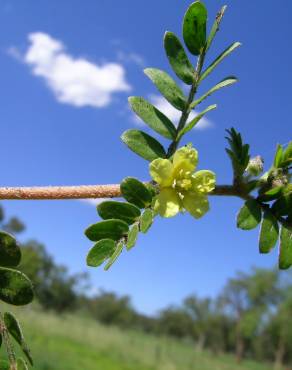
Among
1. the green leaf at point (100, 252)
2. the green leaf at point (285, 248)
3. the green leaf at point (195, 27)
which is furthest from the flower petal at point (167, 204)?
the green leaf at point (195, 27)

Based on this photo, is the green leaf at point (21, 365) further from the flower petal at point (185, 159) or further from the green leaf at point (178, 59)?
the green leaf at point (178, 59)

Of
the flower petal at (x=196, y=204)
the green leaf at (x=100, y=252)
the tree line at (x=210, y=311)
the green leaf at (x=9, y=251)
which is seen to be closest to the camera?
the green leaf at (x=9, y=251)

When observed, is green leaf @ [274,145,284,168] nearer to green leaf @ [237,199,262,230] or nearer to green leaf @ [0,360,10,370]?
green leaf @ [237,199,262,230]

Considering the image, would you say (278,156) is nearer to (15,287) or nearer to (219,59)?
(219,59)

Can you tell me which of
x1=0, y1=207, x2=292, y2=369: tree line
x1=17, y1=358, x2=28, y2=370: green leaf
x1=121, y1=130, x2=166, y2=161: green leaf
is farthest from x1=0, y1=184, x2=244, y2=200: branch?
x1=0, y1=207, x2=292, y2=369: tree line

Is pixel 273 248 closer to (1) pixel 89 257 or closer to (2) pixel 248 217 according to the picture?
(2) pixel 248 217

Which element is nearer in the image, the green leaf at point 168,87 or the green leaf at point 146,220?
the green leaf at point 146,220
